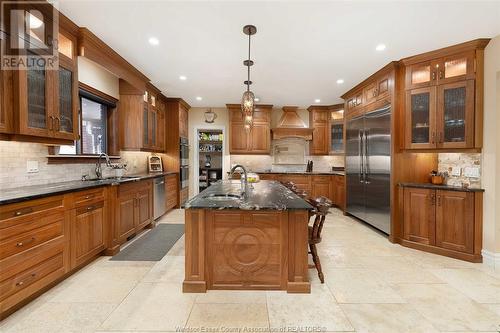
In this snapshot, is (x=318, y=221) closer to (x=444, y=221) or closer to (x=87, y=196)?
(x=444, y=221)

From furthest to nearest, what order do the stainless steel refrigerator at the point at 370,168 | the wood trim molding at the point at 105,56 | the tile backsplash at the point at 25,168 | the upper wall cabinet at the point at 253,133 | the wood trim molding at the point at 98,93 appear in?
1. the upper wall cabinet at the point at 253,133
2. the stainless steel refrigerator at the point at 370,168
3. the wood trim molding at the point at 98,93
4. the wood trim molding at the point at 105,56
5. the tile backsplash at the point at 25,168

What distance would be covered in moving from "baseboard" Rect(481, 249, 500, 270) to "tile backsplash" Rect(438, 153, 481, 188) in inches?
32.6

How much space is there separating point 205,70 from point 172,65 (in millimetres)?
525

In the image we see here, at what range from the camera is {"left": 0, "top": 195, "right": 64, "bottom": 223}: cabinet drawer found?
5.86 feet

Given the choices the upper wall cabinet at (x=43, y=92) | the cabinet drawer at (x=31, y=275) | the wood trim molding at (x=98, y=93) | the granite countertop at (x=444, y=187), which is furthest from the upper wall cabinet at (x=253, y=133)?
the cabinet drawer at (x=31, y=275)

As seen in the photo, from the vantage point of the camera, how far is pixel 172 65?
377 cm

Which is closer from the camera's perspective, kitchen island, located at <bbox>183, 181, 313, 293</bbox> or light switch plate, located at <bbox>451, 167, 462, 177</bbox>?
kitchen island, located at <bbox>183, 181, 313, 293</bbox>

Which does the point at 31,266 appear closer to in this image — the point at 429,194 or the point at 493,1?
the point at 429,194

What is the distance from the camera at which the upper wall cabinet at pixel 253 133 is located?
6.47 meters

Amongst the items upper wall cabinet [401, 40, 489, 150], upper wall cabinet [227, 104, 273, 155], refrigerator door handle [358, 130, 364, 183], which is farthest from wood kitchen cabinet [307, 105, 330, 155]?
upper wall cabinet [401, 40, 489, 150]

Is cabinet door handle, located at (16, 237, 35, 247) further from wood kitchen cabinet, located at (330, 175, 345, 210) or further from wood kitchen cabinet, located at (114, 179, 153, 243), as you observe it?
wood kitchen cabinet, located at (330, 175, 345, 210)

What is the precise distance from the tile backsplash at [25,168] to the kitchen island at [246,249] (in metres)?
1.84

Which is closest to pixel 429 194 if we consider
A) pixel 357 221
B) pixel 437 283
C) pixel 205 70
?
pixel 437 283

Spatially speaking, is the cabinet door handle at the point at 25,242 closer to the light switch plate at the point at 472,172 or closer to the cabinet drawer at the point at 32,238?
the cabinet drawer at the point at 32,238
